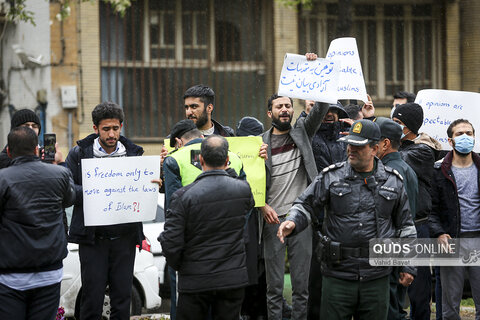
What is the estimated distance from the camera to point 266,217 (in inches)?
290

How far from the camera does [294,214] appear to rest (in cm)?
584

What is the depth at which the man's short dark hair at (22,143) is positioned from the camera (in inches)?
232

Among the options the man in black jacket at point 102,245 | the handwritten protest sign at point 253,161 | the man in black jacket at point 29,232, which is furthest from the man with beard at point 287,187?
the man in black jacket at point 29,232

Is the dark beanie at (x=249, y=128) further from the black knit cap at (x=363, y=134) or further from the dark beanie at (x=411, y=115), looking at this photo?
the black knit cap at (x=363, y=134)

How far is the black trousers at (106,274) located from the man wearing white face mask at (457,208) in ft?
9.77

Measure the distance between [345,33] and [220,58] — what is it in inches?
173

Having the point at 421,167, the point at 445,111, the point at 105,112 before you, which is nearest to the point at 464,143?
the point at 421,167

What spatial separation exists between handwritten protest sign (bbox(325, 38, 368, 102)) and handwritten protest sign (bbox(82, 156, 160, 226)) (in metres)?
2.40

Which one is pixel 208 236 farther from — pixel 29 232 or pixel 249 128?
pixel 249 128

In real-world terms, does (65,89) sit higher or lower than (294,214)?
higher

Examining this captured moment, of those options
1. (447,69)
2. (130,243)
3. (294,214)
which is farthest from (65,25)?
(294,214)

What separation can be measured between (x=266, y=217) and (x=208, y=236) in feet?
6.02

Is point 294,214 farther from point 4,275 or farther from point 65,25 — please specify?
point 65,25

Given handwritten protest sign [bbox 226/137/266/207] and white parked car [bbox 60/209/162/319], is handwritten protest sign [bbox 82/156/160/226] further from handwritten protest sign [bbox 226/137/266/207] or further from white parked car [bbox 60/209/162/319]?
white parked car [bbox 60/209/162/319]
